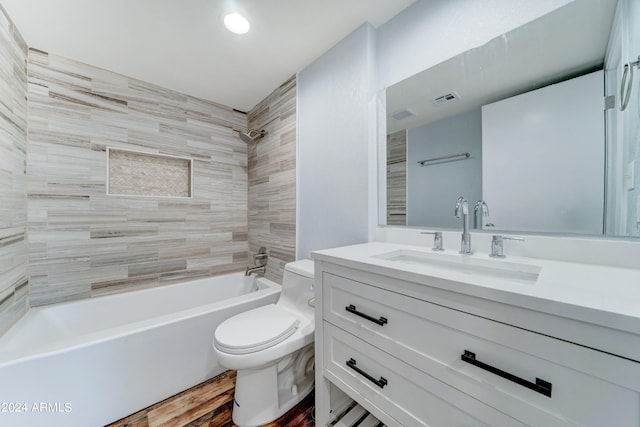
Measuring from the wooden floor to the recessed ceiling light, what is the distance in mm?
2268

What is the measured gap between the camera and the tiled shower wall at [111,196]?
173 cm

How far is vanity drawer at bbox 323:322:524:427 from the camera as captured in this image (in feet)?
2.19

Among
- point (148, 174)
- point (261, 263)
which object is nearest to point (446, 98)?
point (261, 263)

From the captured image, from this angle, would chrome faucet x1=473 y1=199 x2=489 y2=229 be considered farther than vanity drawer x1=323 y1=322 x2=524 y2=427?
Yes

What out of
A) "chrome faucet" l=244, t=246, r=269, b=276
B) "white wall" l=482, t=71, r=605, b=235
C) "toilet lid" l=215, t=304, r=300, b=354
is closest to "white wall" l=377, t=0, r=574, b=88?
"white wall" l=482, t=71, r=605, b=235

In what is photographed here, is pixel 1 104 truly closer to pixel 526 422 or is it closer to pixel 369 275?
pixel 369 275

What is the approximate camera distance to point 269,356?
1171 millimetres

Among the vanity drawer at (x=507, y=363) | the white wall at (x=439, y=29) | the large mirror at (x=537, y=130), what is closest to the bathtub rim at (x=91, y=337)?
the vanity drawer at (x=507, y=363)

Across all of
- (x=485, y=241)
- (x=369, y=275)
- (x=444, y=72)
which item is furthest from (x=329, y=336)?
(x=444, y=72)

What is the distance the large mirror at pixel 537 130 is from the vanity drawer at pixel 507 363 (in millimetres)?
639

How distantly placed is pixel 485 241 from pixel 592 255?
0.33 metres

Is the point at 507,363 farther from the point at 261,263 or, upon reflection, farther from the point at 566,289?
the point at 261,263

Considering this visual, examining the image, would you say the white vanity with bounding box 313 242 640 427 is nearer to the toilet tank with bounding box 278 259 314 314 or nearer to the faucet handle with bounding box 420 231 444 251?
the faucet handle with bounding box 420 231 444 251

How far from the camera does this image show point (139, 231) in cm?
209
